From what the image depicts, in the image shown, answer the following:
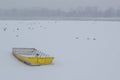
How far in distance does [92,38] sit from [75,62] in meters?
5.88

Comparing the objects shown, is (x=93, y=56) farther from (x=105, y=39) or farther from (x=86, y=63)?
(x=105, y=39)

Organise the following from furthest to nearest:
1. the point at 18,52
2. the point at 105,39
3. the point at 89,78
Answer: the point at 105,39
the point at 18,52
the point at 89,78

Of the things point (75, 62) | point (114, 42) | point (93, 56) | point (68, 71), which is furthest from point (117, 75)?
point (114, 42)

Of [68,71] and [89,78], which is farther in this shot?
[68,71]

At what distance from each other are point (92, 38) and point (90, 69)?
266 inches

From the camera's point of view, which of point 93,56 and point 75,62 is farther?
point 93,56

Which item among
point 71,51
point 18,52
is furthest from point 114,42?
point 18,52

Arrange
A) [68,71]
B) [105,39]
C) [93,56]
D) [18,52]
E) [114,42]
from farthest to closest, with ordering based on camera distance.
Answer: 1. [105,39]
2. [114,42]
3. [18,52]
4. [93,56]
5. [68,71]

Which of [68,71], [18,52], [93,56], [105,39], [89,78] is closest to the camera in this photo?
[89,78]

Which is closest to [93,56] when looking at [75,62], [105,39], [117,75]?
[75,62]

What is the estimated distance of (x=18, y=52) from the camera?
1120cm

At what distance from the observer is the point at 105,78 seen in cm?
767

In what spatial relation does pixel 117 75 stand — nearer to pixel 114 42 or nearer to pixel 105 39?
pixel 114 42

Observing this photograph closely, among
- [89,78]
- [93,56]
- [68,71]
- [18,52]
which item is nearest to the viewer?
[89,78]
